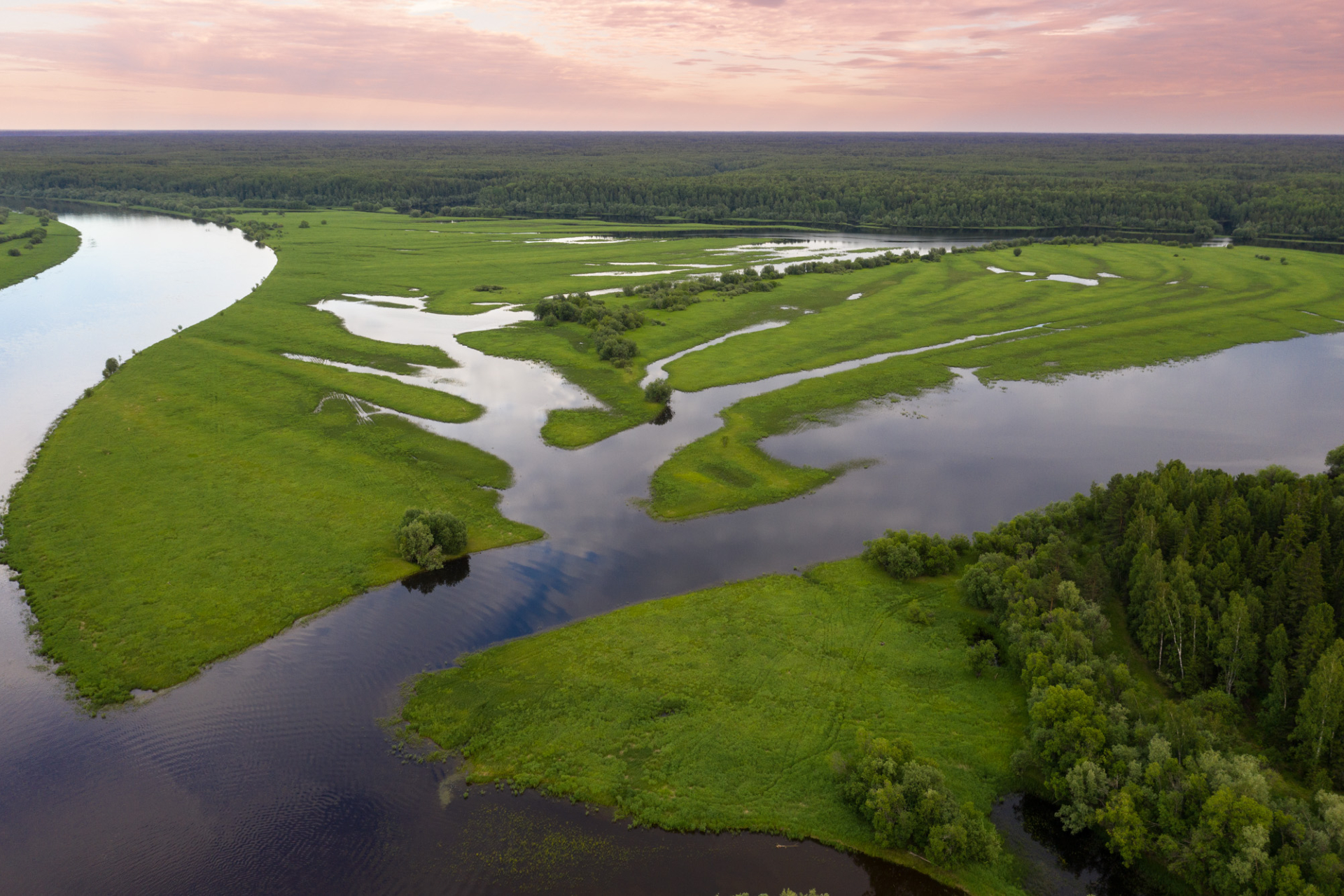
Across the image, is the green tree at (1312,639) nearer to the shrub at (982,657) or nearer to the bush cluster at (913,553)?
the shrub at (982,657)

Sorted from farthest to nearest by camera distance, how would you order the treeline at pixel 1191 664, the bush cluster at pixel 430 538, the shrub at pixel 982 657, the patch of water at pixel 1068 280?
the patch of water at pixel 1068 280 → the bush cluster at pixel 430 538 → the shrub at pixel 982 657 → the treeline at pixel 1191 664

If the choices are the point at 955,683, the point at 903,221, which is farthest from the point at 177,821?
the point at 903,221

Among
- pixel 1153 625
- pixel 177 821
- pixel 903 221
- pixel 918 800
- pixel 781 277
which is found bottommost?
pixel 177 821

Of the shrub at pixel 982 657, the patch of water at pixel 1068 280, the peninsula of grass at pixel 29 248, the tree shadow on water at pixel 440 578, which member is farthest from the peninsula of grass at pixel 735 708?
the peninsula of grass at pixel 29 248

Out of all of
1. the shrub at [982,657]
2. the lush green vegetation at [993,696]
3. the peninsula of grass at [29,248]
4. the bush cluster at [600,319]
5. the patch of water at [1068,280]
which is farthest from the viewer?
the peninsula of grass at [29,248]

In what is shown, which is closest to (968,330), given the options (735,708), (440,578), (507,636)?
(735,708)

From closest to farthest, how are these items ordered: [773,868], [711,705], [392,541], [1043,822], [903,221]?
[773,868] → [1043,822] → [711,705] → [392,541] → [903,221]

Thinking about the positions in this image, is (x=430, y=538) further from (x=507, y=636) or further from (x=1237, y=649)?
(x=1237, y=649)

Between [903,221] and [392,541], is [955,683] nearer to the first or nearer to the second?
[392,541]
